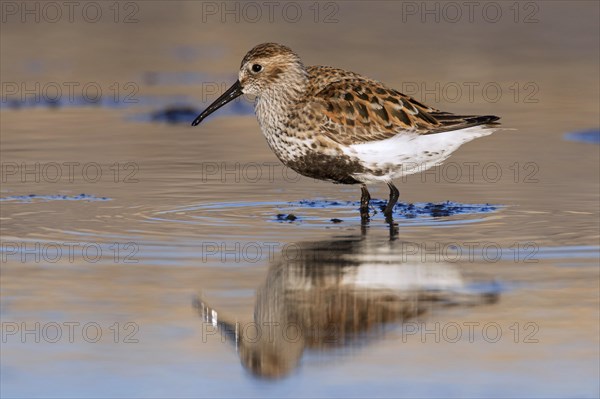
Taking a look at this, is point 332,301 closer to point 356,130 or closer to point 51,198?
point 356,130

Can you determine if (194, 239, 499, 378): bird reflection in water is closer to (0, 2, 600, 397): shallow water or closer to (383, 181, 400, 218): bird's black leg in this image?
(0, 2, 600, 397): shallow water

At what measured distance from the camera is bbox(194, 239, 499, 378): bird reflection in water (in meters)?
7.33

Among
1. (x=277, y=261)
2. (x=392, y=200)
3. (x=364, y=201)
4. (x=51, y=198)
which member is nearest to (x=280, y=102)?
(x=364, y=201)

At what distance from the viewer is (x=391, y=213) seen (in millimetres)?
11469

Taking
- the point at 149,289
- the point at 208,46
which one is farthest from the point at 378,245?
the point at 208,46

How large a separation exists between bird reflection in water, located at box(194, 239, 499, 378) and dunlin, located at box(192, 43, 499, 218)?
2.00 metres

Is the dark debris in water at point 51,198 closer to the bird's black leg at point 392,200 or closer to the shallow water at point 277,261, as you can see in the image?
the shallow water at point 277,261

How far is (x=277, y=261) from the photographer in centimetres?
924

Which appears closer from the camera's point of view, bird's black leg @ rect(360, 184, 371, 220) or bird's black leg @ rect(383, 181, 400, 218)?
bird's black leg @ rect(383, 181, 400, 218)

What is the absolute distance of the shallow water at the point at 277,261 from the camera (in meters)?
6.83

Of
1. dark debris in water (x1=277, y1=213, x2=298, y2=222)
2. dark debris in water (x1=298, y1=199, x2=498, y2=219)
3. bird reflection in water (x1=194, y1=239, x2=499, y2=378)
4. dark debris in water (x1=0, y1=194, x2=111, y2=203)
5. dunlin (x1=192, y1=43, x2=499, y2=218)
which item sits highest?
dunlin (x1=192, y1=43, x2=499, y2=218)

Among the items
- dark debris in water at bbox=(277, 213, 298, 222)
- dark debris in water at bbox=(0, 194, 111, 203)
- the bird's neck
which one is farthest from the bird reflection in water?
dark debris in water at bbox=(0, 194, 111, 203)

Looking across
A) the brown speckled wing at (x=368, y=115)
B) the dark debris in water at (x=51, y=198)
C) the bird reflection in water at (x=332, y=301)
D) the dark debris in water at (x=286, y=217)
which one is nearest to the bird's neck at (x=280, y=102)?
the brown speckled wing at (x=368, y=115)

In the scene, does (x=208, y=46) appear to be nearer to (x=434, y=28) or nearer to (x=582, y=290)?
(x=434, y=28)
